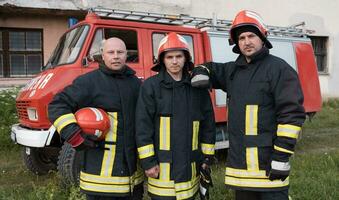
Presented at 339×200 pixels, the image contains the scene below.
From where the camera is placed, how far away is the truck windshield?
→ 517cm

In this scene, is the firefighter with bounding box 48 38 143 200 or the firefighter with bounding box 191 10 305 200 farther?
the firefighter with bounding box 48 38 143 200

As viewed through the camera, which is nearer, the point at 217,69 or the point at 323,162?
the point at 217,69

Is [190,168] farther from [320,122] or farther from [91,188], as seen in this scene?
[320,122]

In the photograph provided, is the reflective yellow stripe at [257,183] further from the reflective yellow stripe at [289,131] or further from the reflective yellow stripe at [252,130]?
the reflective yellow stripe at [289,131]

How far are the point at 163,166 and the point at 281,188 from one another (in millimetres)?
833

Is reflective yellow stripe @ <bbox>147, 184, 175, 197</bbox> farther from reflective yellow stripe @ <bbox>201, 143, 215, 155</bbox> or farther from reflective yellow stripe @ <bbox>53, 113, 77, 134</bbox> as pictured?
reflective yellow stripe @ <bbox>53, 113, 77, 134</bbox>

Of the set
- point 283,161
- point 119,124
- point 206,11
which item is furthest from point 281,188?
point 206,11

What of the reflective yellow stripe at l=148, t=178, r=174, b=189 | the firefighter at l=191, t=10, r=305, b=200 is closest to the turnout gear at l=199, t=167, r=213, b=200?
the firefighter at l=191, t=10, r=305, b=200

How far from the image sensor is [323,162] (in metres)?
5.59

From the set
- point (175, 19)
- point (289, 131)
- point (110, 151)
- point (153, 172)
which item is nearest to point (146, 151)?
point (153, 172)

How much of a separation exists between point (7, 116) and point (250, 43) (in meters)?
6.40

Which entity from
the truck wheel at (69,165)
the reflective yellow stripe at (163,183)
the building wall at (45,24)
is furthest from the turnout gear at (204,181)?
the building wall at (45,24)

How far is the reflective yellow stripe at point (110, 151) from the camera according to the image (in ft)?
9.17

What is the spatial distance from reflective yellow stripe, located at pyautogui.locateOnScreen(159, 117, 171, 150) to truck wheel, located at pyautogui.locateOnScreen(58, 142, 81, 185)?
7.02 feet
